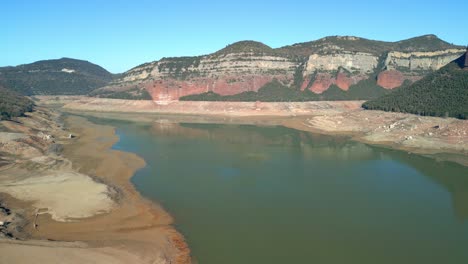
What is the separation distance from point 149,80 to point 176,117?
3360cm

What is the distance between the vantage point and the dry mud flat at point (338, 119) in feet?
184

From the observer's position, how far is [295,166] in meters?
45.0

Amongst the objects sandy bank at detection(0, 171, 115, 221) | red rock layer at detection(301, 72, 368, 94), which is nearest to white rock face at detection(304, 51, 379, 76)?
red rock layer at detection(301, 72, 368, 94)

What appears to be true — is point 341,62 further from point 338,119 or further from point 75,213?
point 75,213

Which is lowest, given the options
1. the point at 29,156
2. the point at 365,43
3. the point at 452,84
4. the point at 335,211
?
the point at 335,211

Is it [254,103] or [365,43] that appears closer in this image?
[254,103]

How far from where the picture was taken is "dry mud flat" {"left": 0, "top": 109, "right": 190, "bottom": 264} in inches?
845

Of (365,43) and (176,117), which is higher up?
(365,43)

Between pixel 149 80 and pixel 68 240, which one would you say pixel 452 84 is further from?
pixel 149 80

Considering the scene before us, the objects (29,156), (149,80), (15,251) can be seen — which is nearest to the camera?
(15,251)

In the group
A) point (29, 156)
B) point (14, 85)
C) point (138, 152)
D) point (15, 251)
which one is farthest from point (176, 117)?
point (14, 85)

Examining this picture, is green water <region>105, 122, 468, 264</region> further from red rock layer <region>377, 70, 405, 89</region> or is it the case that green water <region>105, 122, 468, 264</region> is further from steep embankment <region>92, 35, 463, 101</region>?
red rock layer <region>377, 70, 405, 89</region>

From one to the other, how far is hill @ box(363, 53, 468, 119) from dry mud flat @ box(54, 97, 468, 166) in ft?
8.96

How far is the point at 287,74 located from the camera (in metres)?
129
